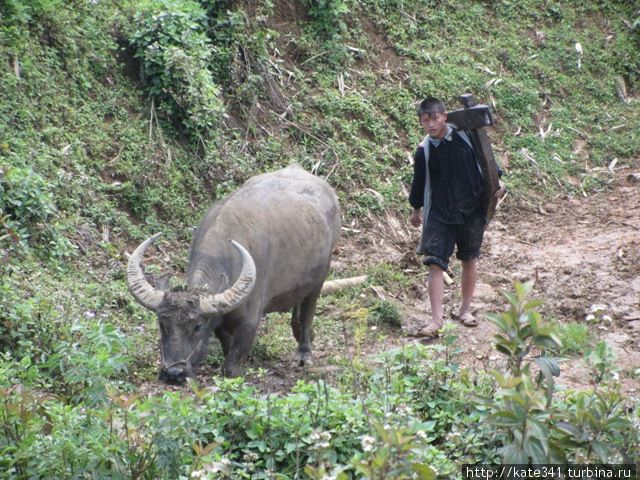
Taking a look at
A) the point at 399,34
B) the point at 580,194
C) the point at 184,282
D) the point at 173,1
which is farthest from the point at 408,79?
the point at 184,282

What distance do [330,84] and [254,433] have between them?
7592 millimetres

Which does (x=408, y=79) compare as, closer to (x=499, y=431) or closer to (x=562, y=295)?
(x=562, y=295)

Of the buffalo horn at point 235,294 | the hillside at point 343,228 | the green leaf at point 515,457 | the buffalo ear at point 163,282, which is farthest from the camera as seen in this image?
the buffalo ear at point 163,282

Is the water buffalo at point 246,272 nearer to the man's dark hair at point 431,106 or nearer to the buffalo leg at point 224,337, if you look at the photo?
the buffalo leg at point 224,337

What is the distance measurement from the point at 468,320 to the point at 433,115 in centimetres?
176

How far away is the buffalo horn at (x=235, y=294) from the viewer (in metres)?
6.43

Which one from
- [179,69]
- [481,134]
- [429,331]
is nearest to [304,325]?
[429,331]

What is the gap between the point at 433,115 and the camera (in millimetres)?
7594

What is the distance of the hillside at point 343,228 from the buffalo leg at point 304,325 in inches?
5.4

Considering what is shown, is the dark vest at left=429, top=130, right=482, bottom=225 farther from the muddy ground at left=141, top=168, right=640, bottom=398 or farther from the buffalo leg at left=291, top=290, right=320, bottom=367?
the buffalo leg at left=291, top=290, right=320, bottom=367

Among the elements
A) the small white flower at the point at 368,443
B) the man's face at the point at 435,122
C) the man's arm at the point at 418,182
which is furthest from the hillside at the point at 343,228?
the man's face at the point at 435,122

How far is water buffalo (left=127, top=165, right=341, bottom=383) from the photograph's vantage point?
636 cm

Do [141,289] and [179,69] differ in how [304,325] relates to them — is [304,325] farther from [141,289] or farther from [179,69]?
[179,69]

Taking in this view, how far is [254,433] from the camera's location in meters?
4.90
